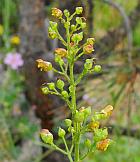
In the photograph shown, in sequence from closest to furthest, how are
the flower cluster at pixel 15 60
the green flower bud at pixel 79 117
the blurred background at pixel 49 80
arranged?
the green flower bud at pixel 79 117
the blurred background at pixel 49 80
the flower cluster at pixel 15 60

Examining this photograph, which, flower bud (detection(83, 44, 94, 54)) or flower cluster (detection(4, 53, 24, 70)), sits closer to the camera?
flower bud (detection(83, 44, 94, 54))

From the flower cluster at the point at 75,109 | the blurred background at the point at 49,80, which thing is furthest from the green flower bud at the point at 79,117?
the blurred background at the point at 49,80

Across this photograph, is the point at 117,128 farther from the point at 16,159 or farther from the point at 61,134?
the point at 61,134

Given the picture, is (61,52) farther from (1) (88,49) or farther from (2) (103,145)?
(2) (103,145)

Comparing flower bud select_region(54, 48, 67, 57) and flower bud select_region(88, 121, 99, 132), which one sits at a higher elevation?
flower bud select_region(54, 48, 67, 57)

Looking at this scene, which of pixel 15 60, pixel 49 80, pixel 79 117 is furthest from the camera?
pixel 15 60

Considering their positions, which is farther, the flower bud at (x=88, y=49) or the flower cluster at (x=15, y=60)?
the flower cluster at (x=15, y=60)

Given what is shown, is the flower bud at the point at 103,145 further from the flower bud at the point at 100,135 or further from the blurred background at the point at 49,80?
the blurred background at the point at 49,80

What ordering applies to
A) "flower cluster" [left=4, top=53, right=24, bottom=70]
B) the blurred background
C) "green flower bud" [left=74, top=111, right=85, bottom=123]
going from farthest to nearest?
"flower cluster" [left=4, top=53, right=24, bottom=70] < the blurred background < "green flower bud" [left=74, top=111, right=85, bottom=123]

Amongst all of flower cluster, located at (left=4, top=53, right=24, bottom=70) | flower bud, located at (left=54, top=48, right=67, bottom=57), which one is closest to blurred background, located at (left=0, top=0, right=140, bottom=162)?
flower cluster, located at (left=4, top=53, right=24, bottom=70)

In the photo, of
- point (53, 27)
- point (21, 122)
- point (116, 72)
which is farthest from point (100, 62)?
point (53, 27)

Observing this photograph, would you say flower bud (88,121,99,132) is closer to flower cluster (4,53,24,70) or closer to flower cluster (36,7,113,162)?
flower cluster (36,7,113,162)

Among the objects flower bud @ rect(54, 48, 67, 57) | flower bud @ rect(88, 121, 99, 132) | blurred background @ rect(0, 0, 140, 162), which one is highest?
flower bud @ rect(54, 48, 67, 57)

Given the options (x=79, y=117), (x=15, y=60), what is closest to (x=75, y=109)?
(x=79, y=117)
